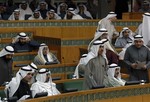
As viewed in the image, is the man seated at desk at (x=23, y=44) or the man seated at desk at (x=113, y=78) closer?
the man seated at desk at (x=113, y=78)

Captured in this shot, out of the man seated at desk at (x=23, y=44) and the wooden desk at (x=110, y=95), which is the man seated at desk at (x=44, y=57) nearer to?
the man seated at desk at (x=23, y=44)

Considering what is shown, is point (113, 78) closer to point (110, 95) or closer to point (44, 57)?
point (110, 95)

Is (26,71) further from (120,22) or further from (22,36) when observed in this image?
(120,22)

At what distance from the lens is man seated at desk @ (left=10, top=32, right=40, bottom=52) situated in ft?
57.8

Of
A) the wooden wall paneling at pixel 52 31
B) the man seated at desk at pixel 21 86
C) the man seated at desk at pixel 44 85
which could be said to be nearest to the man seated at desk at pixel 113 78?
the man seated at desk at pixel 44 85

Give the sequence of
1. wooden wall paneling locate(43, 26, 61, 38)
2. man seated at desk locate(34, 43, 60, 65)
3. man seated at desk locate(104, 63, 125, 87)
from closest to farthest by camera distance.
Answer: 1. man seated at desk locate(104, 63, 125, 87)
2. man seated at desk locate(34, 43, 60, 65)
3. wooden wall paneling locate(43, 26, 61, 38)

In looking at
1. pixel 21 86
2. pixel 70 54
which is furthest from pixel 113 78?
pixel 70 54

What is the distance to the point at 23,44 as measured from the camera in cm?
1775

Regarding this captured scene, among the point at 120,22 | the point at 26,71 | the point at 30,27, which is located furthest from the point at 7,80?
the point at 120,22

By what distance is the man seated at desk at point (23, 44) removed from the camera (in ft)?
57.8

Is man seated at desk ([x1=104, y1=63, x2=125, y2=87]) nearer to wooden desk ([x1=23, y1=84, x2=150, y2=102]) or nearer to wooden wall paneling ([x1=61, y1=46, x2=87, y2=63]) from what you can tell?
wooden desk ([x1=23, y1=84, x2=150, y2=102])

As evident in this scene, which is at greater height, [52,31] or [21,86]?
[21,86]

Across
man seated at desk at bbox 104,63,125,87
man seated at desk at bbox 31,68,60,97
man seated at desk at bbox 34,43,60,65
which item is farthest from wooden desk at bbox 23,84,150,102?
man seated at desk at bbox 34,43,60,65

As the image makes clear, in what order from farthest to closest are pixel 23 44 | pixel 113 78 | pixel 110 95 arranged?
pixel 23 44
pixel 113 78
pixel 110 95
